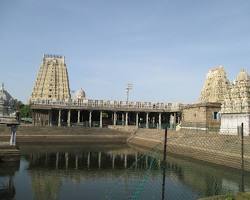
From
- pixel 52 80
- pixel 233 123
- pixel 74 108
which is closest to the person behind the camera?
→ pixel 233 123

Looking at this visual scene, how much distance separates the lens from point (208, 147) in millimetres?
37469

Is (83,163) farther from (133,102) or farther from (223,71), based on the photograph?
(223,71)

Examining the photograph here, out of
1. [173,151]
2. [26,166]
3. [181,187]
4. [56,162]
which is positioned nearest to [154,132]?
[173,151]

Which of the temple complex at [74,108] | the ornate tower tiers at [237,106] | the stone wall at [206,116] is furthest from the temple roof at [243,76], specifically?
the temple complex at [74,108]

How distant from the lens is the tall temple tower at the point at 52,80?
100000 mm

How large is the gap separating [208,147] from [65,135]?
114ft

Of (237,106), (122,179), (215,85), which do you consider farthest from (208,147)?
(215,85)

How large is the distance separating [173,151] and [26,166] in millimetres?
21097

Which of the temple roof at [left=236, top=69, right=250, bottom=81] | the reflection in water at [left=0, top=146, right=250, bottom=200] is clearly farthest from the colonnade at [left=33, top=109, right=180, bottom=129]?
the reflection in water at [left=0, top=146, right=250, bottom=200]

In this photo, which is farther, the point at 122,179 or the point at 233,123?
the point at 233,123

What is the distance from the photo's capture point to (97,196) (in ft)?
70.6

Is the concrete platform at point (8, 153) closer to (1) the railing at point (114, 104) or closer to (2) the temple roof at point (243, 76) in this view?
(2) the temple roof at point (243, 76)

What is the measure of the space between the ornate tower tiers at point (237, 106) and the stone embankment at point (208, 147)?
4.52m

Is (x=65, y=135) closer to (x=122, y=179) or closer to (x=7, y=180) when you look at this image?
(x=122, y=179)
